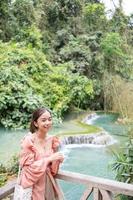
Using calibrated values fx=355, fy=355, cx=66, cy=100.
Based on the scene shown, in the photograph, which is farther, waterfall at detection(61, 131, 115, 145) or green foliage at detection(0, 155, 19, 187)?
waterfall at detection(61, 131, 115, 145)

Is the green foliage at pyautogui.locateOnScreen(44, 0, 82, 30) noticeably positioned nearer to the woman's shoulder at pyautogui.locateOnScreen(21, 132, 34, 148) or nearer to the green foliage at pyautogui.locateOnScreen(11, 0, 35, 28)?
the green foliage at pyautogui.locateOnScreen(11, 0, 35, 28)

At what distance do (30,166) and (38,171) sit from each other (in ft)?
0.19

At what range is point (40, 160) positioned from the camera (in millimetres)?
2188

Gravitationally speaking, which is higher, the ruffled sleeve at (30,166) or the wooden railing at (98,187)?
the ruffled sleeve at (30,166)

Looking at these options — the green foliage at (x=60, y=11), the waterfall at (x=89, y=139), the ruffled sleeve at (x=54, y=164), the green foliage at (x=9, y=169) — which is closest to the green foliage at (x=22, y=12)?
the green foliage at (x=60, y=11)

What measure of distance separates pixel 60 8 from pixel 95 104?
5.16 metres

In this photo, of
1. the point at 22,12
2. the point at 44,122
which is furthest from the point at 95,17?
the point at 44,122

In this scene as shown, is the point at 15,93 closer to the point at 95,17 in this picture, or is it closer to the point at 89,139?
the point at 89,139

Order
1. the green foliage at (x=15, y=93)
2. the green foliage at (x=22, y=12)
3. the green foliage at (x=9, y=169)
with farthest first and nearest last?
the green foliage at (x=22, y=12), the green foliage at (x=15, y=93), the green foliage at (x=9, y=169)

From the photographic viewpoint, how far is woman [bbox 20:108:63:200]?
218 centimetres

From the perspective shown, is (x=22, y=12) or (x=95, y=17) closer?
(x=22, y=12)

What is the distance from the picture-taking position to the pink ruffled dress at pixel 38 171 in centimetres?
217

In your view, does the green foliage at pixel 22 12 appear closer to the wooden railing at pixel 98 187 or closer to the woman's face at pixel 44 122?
the woman's face at pixel 44 122

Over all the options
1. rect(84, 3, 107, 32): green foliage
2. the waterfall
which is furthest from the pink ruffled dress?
rect(84, 3, 107, 32): green foliage
